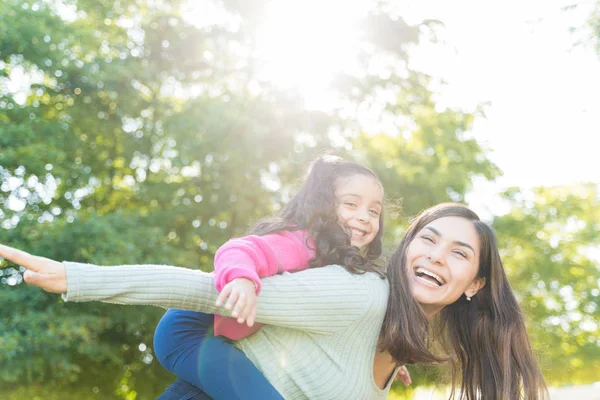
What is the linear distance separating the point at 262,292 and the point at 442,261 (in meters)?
0.79

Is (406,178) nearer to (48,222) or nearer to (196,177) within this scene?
(196,177)

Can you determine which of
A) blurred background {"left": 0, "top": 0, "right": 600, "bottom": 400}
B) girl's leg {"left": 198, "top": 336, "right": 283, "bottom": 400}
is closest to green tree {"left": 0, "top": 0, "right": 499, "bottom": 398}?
blurred background {"left": 0, "top": 0, "right": 600, "bottom": 400}

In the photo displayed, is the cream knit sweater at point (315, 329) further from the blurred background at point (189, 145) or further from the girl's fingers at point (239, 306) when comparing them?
the blurred background at point (189, 145)

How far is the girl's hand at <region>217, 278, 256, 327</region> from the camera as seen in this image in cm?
165

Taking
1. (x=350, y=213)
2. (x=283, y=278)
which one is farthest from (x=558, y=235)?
(x=283, y=278)

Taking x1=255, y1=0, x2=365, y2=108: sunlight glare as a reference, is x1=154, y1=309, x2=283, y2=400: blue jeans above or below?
below

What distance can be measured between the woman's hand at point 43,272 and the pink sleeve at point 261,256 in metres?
0.40

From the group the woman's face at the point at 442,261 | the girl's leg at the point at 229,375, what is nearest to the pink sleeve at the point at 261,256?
the girl's leg at the point at 229,375

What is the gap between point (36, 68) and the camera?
953cm

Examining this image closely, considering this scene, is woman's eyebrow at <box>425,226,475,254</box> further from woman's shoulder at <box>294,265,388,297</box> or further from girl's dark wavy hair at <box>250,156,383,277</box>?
woman's shoulder at <box>294,265,388,297</box>

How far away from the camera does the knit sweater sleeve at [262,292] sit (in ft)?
5.12

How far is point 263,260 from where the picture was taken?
2023 millimetres

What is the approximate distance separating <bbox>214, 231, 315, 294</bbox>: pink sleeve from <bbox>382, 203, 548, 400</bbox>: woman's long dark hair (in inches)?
14.3

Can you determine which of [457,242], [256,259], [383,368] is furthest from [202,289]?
[457,242]
